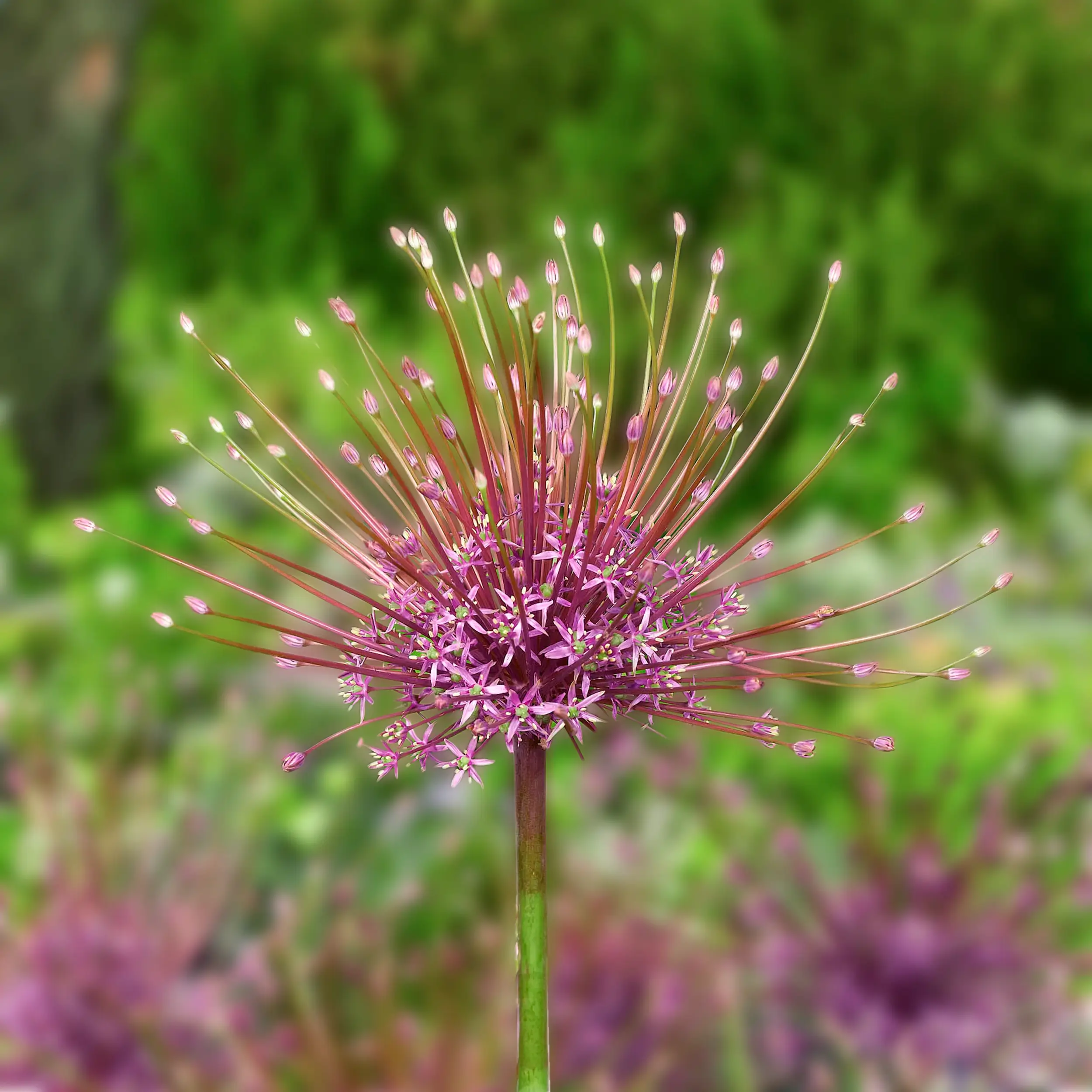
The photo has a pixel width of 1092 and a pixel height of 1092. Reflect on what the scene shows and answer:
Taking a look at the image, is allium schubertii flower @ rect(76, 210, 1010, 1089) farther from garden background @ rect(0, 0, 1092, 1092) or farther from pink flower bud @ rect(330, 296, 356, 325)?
garden background @ rect(0, 0, 1092, 1092)

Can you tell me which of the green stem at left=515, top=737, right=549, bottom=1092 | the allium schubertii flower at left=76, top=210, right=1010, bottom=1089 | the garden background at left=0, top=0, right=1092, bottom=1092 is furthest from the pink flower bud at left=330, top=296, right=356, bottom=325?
the garden background at left=0, top=0, right=1092, bottom=1092

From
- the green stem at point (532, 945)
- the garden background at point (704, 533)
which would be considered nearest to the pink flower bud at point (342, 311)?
the green stem at point (532, 945)

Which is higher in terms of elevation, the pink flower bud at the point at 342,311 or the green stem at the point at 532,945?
the pink flower bud at the point at 342,311

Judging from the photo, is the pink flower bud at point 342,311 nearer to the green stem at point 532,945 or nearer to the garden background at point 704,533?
the green stem at point 532,945

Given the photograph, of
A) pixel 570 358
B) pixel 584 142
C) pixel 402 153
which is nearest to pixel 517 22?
pixel 402 153

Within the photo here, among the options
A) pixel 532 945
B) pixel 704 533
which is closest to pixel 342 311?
pixel 532 945
